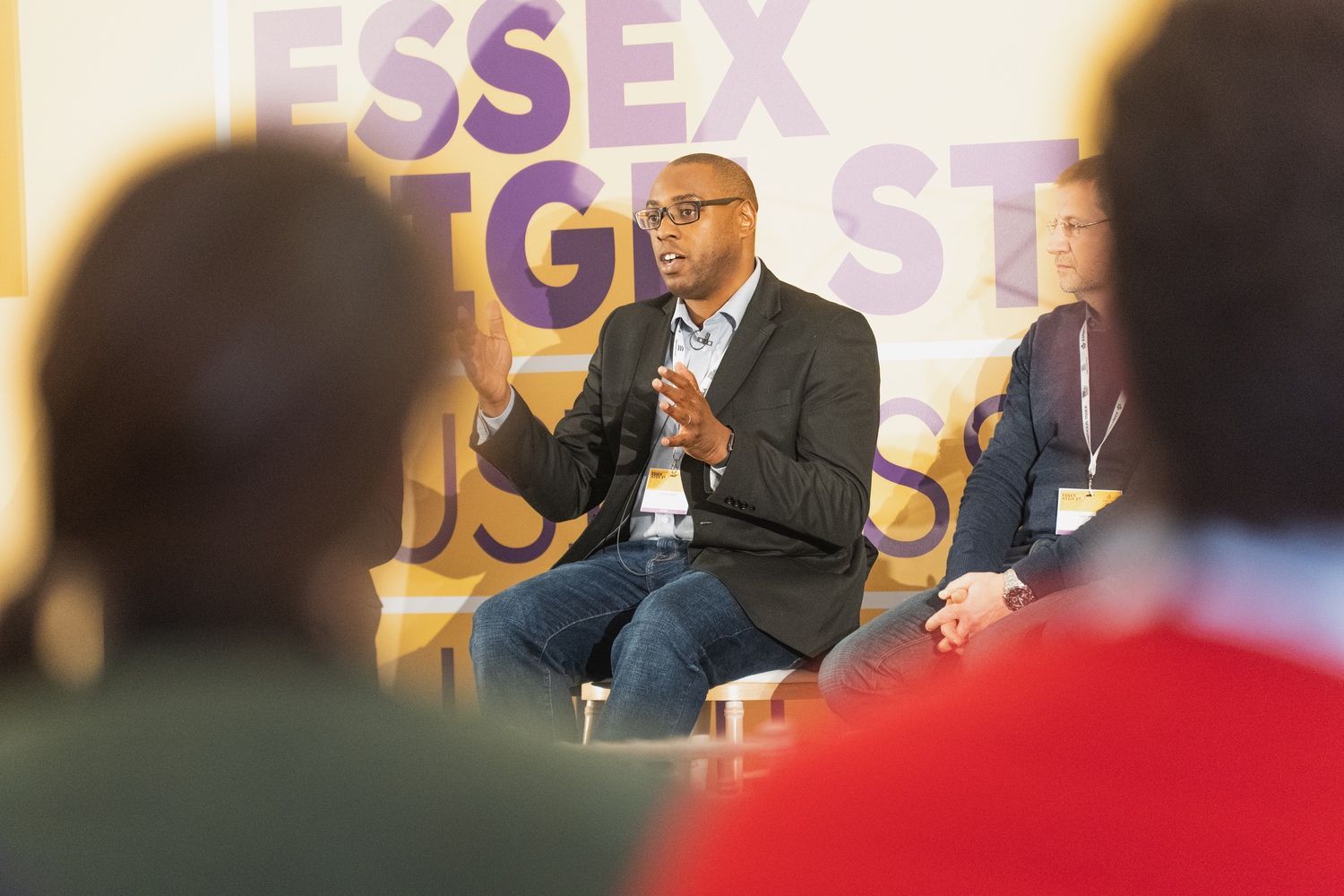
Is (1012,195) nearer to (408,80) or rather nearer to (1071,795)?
(408,80)

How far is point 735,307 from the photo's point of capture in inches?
128

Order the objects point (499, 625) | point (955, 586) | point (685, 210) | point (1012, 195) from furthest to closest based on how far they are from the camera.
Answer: point (1012, 195)
point (685, 210)
point (499, 625)
point (955, 586)

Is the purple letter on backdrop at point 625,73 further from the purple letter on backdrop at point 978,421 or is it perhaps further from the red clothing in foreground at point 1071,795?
the red clothing in foreground at point 1071,795

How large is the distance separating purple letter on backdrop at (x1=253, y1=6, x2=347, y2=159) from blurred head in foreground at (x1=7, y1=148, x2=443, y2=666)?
11.7ft

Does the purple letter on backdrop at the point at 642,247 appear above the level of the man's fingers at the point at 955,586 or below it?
above

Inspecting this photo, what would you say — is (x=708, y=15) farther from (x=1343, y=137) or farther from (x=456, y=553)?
(x=1343, y=137)

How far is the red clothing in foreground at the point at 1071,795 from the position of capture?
0.49 meters

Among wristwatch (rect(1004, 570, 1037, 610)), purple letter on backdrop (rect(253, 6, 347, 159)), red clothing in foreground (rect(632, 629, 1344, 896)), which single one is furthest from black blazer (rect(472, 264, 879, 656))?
red clothing in foreground (rect(632, 629, 1344, 896))

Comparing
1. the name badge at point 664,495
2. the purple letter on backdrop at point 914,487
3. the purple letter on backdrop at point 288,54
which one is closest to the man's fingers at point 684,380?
the name badge at point 664,495

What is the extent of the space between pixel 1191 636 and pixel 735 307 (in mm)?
2733

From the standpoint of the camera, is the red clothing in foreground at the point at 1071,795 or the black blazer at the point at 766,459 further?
the black blazer at the point at 766,459

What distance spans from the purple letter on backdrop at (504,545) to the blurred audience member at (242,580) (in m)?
3.20

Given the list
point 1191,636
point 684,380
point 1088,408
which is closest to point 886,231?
point 1088,408

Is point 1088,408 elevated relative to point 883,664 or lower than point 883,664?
elevated
